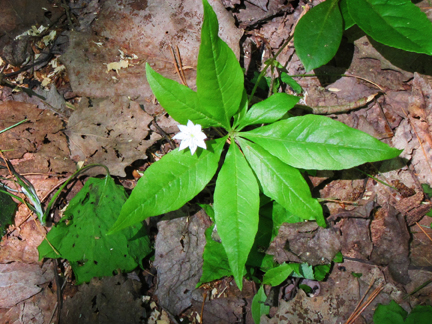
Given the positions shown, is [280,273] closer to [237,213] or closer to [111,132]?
[237,213]

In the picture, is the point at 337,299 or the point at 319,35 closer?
the point at 319,35

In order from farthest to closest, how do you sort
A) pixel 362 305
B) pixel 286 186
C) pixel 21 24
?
pixel 21 24 → pixel 362 305 → pixel 286 186

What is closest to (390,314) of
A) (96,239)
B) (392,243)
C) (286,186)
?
(392,243)

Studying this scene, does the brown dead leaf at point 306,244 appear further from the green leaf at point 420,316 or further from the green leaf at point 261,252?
the green leaf at point 420,316

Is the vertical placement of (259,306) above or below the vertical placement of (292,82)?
below

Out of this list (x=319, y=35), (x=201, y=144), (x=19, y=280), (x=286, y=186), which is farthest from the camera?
(x=19, y=280)

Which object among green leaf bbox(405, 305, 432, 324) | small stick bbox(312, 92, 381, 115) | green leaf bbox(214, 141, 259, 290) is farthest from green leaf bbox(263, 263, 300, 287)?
small stick bbox(312, 92, 381, 115)

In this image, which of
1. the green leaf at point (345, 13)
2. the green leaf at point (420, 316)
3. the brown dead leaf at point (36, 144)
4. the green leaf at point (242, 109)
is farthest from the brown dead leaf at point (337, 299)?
the brown dead leaf at point (36, 144)
